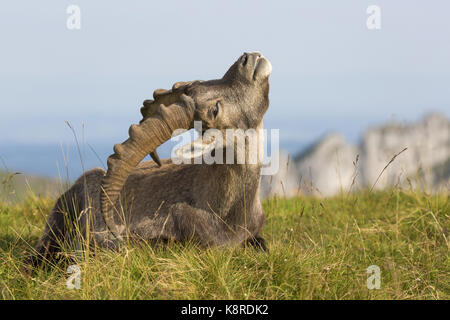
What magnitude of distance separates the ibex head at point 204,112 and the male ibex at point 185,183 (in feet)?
0.04

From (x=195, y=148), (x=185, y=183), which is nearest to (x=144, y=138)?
(x=195, y=148)

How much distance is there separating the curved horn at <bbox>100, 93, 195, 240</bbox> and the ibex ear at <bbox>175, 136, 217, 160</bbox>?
266 mm

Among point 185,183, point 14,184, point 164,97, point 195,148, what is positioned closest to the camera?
point 195,148

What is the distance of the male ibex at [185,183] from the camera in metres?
6.51

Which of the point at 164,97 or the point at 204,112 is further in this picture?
the point at 164,97

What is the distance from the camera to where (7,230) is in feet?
33.7

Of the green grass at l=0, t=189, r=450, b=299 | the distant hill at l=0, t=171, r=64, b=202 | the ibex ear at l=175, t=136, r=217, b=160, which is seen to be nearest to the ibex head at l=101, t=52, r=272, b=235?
the ibex ear at l=175, t=136, r=217, b=160

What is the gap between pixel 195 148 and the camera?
21.1ft

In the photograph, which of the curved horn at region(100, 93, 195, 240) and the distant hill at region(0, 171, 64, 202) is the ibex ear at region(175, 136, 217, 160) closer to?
the curved horn at region(100, 93, 195, 240)

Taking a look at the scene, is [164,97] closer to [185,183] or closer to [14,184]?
[185,183]

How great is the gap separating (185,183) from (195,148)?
107cm

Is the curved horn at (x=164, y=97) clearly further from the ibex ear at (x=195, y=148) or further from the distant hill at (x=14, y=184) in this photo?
the distant hill at (x=14, y=184)

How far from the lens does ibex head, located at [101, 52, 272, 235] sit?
646cm
